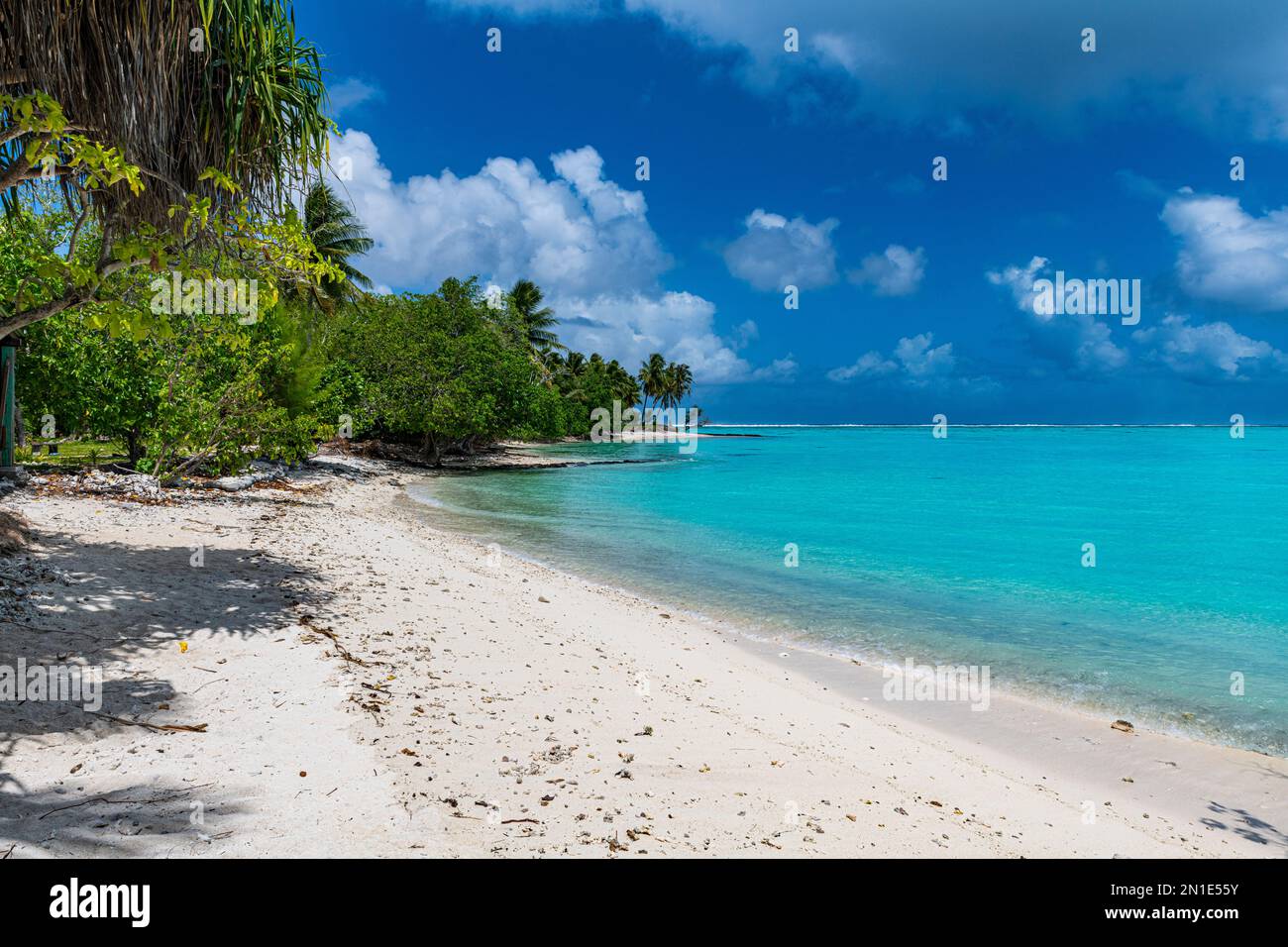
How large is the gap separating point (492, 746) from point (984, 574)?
16.0 meters

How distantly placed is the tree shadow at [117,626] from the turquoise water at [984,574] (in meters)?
7.08

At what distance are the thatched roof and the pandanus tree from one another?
0.04 feet

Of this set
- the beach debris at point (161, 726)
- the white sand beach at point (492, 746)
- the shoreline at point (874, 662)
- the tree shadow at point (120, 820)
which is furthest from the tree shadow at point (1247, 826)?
the beach debris at point (161, 726)

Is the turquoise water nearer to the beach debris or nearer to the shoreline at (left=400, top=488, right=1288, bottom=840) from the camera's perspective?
the shoreline at (left=400, top=488, right=1288, bottom=840)

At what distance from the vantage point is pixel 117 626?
604 cm

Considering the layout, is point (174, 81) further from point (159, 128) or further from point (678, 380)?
point (678, 380)

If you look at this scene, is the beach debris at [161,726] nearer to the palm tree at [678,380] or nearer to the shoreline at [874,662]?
the shoreline at [874,662]

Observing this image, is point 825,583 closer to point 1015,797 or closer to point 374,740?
point 1015,797

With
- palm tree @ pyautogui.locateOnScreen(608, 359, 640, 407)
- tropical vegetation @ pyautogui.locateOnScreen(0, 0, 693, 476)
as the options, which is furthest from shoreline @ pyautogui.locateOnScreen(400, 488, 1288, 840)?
palm tree @ pyautogui.locateOnScreen(608, 359, 640, 407)

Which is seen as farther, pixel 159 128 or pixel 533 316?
pixel 533 316

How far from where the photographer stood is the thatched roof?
5.45 m

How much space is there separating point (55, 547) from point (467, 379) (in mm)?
31594

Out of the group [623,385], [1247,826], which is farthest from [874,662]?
[623,385]
